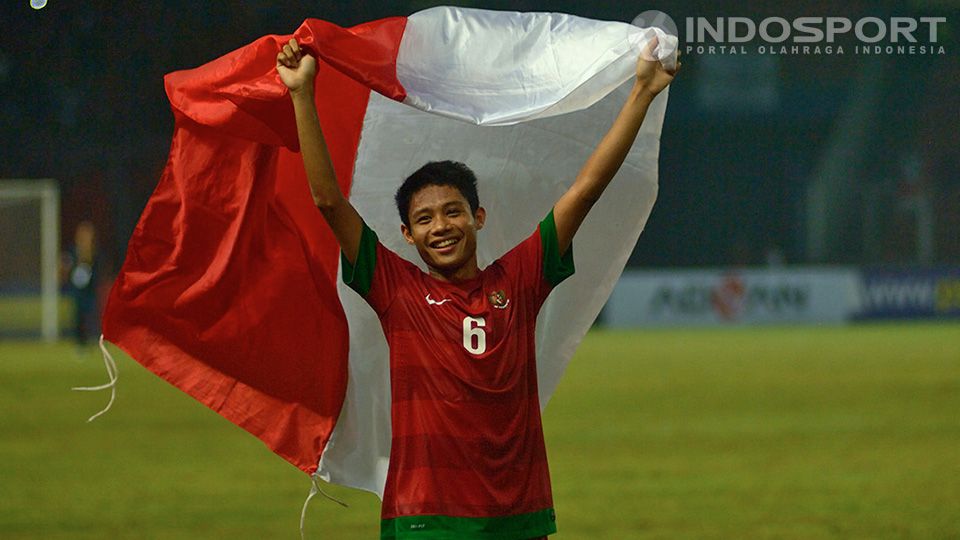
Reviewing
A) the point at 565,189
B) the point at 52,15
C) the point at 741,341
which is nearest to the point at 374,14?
the point at 52,15

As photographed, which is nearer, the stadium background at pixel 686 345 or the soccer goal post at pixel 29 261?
the stadium background at pixel 686 345

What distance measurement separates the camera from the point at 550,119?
5.00m

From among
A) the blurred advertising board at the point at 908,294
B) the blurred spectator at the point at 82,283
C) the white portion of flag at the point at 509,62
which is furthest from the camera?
the blurred advertising board at the point at 908,294

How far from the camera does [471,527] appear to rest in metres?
3.86

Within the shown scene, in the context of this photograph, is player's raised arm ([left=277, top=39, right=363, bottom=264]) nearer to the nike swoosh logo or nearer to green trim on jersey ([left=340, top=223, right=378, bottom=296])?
green trim on jersey ([left=340, top=223, right=378, bottom=296])

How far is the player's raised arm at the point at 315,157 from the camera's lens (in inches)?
157

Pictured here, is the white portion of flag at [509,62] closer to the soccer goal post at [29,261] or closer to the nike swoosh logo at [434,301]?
the nike swoosh logo at [434,301]

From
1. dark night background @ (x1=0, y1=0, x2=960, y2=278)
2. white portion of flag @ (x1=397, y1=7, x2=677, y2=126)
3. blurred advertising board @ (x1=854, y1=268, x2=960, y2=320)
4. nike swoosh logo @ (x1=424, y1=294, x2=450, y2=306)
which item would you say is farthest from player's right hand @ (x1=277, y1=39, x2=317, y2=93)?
blurred advertising board @ (x1=854, y1=268, x2=960, y2=320)

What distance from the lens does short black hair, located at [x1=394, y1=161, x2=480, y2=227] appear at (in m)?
4.13

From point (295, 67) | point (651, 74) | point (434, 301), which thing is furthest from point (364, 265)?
point (651, 74)

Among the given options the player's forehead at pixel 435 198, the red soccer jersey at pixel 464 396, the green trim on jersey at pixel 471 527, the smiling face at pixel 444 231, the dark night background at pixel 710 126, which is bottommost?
the green trim on jersey at pixel 471 527

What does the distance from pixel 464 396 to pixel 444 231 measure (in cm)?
44

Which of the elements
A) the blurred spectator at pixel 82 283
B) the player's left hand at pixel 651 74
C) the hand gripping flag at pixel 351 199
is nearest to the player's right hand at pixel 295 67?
the hand gripping flag at pixel 351 199

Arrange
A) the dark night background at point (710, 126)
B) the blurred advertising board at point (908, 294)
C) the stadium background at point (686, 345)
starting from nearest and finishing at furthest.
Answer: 1. the stadium background at point (686, 345)
2. the blurred advertising board at point (908, 294)
3. the dark night background at point (710, 126)
